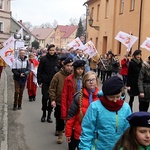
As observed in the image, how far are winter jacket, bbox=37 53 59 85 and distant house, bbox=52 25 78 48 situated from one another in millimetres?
123461

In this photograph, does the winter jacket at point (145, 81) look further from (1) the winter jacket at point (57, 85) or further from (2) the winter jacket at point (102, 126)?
(2) the winter jacket at point (102, 126)

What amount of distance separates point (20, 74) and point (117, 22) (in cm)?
2068

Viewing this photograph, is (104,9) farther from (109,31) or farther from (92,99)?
(92,99)

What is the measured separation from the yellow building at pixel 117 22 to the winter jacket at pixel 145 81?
42.0 ft

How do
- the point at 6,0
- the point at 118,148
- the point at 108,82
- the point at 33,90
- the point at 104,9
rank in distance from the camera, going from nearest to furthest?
1. the point at 118,148
2. the point at 108,82
3. the point at 33,90
4. the point at 104,9
5. the point at 6,0

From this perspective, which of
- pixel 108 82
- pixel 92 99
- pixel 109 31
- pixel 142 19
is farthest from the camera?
pixel 109 31

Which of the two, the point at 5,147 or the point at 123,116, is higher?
the point at 123,116

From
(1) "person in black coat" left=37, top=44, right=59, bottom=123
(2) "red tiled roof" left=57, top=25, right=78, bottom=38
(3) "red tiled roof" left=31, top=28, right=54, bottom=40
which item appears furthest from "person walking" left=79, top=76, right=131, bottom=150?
(3) "red tiled roof" left=31, top=28, right=54, bottom=40

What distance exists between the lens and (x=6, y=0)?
6419 cm

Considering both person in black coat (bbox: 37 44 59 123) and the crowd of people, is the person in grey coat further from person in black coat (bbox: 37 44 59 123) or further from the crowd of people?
person in black coat (bbox: 37 44 59 123)

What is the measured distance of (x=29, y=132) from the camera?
7.82 meters

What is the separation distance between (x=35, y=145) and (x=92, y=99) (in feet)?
8.24

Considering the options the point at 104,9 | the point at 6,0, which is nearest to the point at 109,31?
the point at 104,9

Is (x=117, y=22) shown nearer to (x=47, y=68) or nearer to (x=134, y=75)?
(x=134, y=75)
